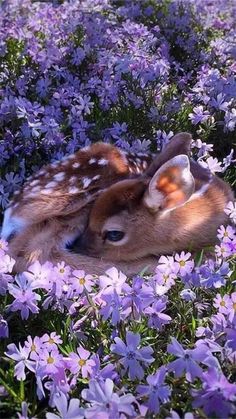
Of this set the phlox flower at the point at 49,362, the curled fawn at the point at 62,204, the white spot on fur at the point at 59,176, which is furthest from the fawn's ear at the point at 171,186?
the phlox flower at the point at 49,362

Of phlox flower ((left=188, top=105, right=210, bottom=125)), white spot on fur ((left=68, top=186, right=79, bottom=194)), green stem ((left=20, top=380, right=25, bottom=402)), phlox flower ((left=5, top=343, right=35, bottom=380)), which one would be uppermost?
phlox flower ((left=5, top=343, right=35, bottom=380))

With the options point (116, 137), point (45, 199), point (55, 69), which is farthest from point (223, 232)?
point (55, 69)

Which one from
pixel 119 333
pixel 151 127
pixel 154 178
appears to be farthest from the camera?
pixel 151 127

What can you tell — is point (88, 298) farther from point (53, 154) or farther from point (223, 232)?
point (53, 154)

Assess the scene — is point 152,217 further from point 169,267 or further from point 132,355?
point 132,355

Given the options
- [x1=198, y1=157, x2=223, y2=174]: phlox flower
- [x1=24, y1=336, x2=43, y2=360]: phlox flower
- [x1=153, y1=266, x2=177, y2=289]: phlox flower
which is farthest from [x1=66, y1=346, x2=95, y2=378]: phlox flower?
[x1=198, y1=157, x2=223, y2=174]: phlox flower

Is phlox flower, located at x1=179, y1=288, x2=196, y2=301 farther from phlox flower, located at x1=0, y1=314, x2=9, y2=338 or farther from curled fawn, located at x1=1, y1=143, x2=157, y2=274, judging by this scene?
curled fawn, located at x1=1, y1=143, x2=157, y2=274

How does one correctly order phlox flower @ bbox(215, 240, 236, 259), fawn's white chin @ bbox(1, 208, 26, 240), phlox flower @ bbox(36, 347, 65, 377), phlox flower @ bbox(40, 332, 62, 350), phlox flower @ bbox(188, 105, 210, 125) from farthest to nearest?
1. phlox flower @ bbox(188, 105, 210, 125)
2. fawn's white chin @ bbox(1, 208, 26, 240)
3. phlox flower @ bbox(215, 240, 236, 259)
4. phlox flower @ bbox(40, 332, 62, 350)
5. phlox flower @ bbox(36, 347, 65, 377)
